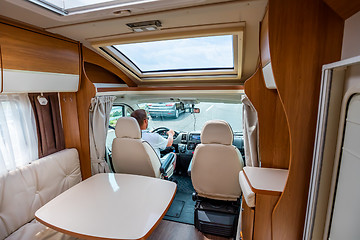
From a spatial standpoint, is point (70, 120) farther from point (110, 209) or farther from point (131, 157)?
point (110, 209)

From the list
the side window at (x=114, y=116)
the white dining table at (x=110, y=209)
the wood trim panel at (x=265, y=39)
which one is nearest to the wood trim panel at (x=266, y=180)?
the white dining table at (x=110, y=209)

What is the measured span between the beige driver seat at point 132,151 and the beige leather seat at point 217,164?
1.71 feet

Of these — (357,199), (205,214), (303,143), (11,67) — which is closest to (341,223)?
(357,199)

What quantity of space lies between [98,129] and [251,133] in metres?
1.84

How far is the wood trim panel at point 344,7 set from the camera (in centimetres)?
76

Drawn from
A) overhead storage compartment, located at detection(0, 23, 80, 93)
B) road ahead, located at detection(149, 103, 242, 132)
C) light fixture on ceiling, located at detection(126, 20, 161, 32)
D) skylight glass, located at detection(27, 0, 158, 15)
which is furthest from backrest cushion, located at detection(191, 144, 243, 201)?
overhead storage compartment, located at detection(0, 23, 80, 93)

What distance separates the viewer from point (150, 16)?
1.22 metres

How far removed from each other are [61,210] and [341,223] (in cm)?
179

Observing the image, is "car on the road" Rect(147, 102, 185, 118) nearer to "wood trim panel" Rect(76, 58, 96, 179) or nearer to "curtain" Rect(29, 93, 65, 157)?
"wood trim panel" Rect(76, 58, 96, 179)

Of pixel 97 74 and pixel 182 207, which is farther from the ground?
pixel 97 74

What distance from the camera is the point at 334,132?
0.87 metres

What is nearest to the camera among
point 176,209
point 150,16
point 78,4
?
point 78,4

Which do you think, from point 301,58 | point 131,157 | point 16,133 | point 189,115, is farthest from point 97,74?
point 301,58

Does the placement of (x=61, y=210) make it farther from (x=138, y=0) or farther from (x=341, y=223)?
(x=341, y=223)
